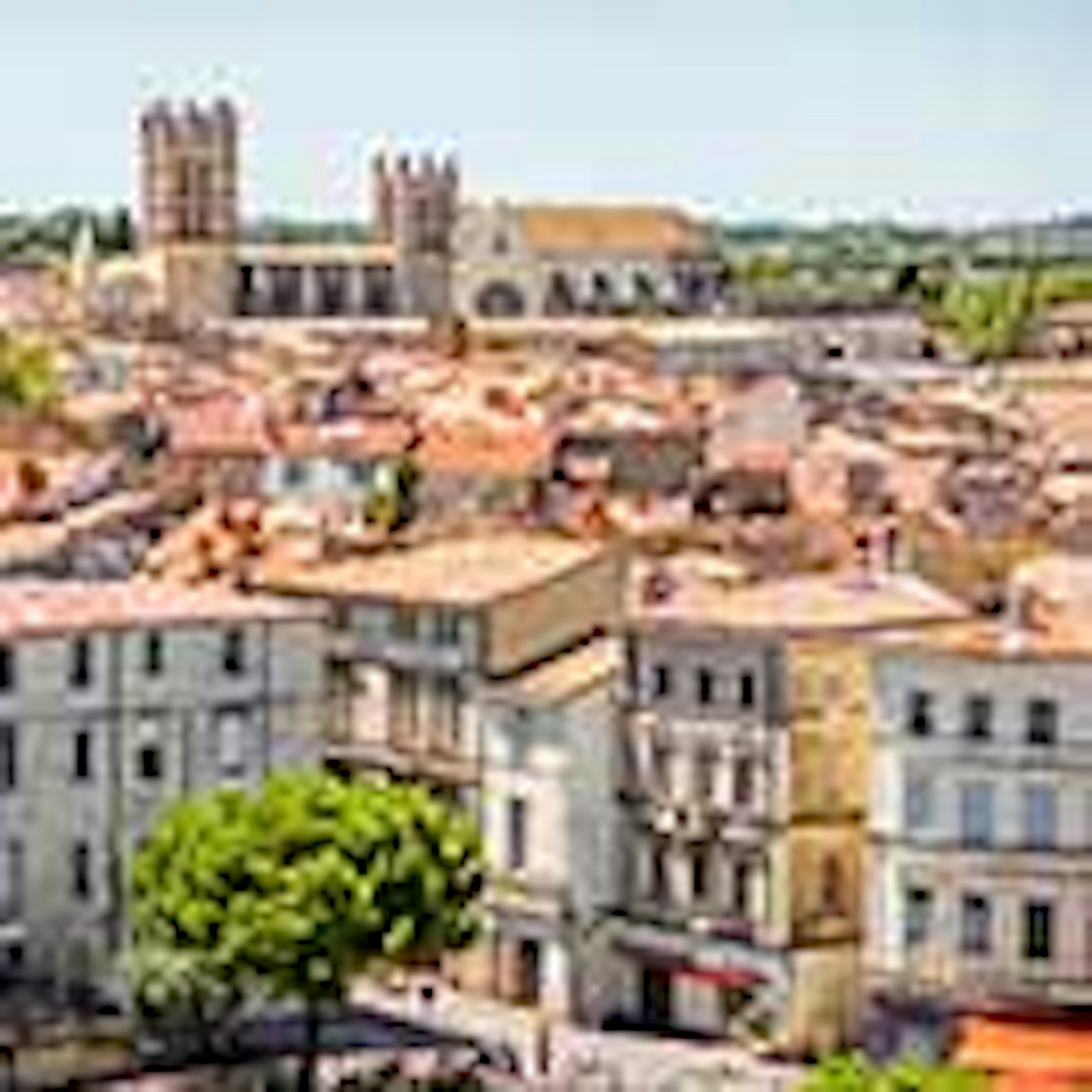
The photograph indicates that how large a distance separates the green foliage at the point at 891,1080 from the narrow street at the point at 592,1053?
6.27 m

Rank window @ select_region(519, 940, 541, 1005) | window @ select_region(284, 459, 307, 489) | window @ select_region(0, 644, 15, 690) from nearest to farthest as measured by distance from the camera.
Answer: window @ select_region(0, 644, 15, 690) → window @ select_region(519, 940, 541, 1005) → window @ select_region(284, 459, 307, 489)

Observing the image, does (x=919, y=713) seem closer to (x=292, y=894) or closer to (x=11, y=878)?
(x=292, y=894)

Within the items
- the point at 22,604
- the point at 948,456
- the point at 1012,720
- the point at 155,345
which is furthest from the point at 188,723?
the point at 155,345

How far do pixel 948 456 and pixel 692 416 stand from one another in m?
10.2

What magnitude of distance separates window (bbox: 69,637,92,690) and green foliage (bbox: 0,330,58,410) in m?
71.1

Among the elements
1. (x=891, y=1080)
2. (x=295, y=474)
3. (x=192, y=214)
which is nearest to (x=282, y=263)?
(x=192, y=214)

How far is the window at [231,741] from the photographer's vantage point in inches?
2259

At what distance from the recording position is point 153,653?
5634 centimetres

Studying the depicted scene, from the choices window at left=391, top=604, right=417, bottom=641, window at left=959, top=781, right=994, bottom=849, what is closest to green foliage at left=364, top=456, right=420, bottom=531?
window at left=391, top=604, right=417, bottom=641

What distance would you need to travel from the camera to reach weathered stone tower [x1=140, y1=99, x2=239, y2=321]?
194 metres

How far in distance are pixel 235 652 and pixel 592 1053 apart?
7.97 m

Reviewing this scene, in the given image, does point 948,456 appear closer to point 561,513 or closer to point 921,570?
point 561,513

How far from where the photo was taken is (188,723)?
5697 centimetres

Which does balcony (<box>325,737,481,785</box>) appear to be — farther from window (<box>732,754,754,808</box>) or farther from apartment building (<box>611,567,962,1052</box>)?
window (<box>732,754,754,808</box>)
